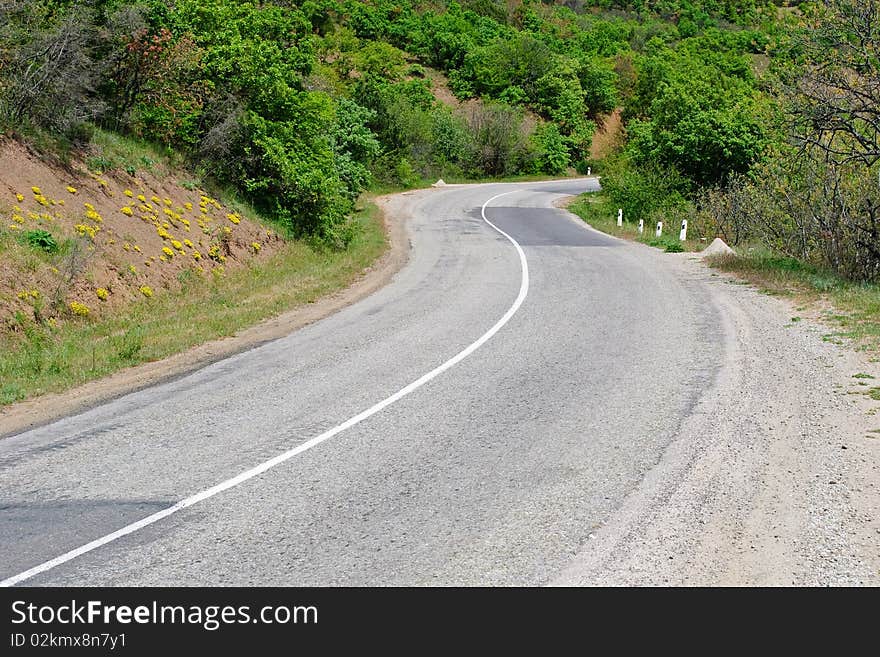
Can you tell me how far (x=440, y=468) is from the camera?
22.2 feet

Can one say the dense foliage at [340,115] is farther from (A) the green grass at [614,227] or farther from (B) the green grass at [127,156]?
(A) the green grass at [614,227]

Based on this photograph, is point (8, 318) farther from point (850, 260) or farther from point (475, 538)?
point (850, 260)

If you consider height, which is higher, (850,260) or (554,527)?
(850,260)

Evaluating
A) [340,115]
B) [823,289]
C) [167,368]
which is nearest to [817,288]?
[823,289]

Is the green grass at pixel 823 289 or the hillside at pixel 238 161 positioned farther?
the hillside at pixel 238 161

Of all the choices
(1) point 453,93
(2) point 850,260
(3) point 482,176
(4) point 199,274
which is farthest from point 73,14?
(1) point 453,93

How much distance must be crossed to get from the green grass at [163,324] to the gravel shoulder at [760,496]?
7.12m

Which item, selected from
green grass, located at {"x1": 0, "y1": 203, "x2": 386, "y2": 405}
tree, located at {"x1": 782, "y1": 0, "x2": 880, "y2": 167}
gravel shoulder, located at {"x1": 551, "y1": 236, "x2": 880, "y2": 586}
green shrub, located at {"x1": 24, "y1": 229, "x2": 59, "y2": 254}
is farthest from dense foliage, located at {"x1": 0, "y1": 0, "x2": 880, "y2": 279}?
gravel shoulder, located at {"x1": 551, "y1": 236, "x2": 880, "y2": 586}

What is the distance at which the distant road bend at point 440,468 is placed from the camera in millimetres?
5121

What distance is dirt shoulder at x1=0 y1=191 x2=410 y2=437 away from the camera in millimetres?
8578

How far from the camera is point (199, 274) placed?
16.6 m

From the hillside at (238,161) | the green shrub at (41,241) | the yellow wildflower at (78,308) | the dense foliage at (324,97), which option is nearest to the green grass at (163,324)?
the hillside at (238,161)

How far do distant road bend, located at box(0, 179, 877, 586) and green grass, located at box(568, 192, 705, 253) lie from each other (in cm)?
1259
